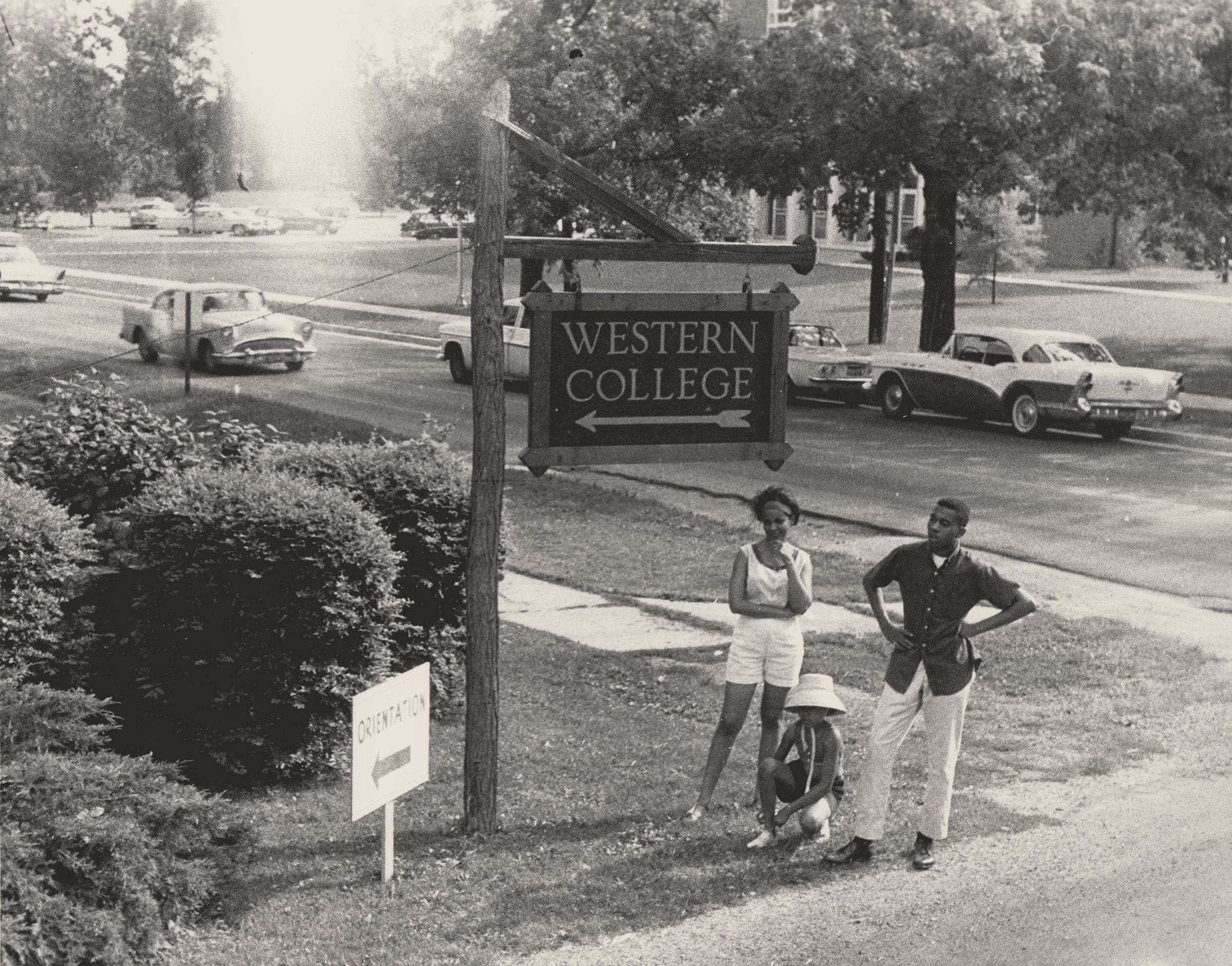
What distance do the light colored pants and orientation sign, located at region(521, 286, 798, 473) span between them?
125cm

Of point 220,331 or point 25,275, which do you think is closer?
point 220,331

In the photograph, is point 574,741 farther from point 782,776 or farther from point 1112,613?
point 1112,613

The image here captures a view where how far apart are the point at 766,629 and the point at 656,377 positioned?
1333 millimetres

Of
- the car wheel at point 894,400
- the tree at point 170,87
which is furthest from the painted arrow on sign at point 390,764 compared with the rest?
the car wheel at point 894,400

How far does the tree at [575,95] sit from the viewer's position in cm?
2997

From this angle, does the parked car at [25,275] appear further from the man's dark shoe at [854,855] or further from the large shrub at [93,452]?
the man's dark shoe at [854,855]

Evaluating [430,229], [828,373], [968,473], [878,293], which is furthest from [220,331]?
[878,293]

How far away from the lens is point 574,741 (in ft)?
31.5

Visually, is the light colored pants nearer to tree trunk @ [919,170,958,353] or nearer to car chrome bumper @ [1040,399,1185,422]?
car chrome bumper @ [1040,399,1185,422]

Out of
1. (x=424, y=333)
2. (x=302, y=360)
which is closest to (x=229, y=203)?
(x=424, y=333)

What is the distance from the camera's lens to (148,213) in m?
50.4

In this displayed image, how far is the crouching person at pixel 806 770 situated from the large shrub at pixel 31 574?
3.57 meters

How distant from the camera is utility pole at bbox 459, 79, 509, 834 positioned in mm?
7809

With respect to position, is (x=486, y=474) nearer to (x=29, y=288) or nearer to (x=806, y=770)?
(x=806, y=770)
